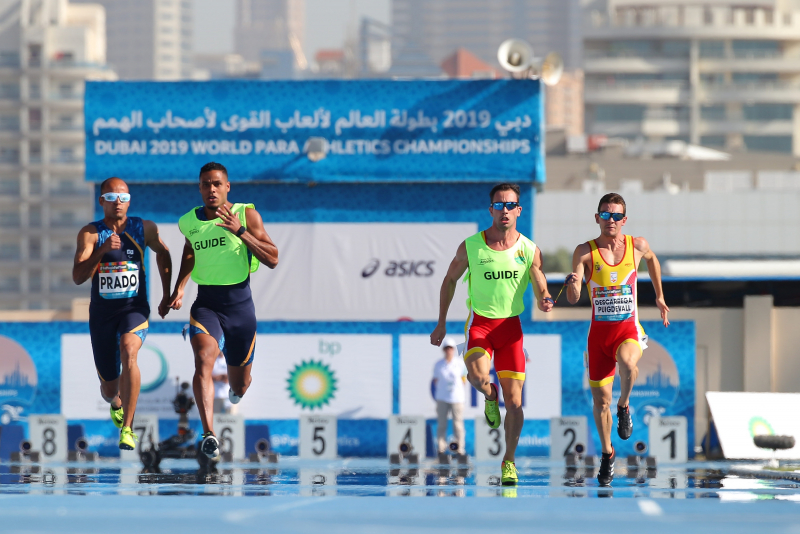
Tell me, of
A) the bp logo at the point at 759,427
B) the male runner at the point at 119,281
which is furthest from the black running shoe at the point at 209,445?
the bp logo at the point at 759,427

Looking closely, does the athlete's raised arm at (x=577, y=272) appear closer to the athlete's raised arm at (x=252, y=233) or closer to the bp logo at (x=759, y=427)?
the athlete's raised arm at (x=252, y=233)

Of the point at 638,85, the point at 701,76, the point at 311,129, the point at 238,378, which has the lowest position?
the point at 238,378

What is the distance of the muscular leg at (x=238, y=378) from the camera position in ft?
34.7

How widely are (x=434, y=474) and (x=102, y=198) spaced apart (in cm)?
420

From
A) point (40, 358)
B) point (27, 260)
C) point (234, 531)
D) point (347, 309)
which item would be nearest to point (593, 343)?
point (234, 531)

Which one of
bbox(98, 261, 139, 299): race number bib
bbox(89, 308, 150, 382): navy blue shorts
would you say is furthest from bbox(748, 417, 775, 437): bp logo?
bbox(98, 261, 139, 299): race number bib

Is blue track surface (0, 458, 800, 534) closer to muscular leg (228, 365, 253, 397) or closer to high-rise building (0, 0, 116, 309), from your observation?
muscular leg (228, 365, 253, 397)

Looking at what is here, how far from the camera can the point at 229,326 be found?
10273mm

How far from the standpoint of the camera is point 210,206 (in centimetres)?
1023

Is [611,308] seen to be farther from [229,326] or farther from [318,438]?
[318,438]

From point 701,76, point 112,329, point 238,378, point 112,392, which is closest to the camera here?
point 112,329

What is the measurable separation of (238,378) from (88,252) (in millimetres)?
1634

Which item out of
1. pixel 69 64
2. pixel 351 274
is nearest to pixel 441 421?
pixel 351 274

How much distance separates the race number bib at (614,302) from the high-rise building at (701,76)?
124 metres
